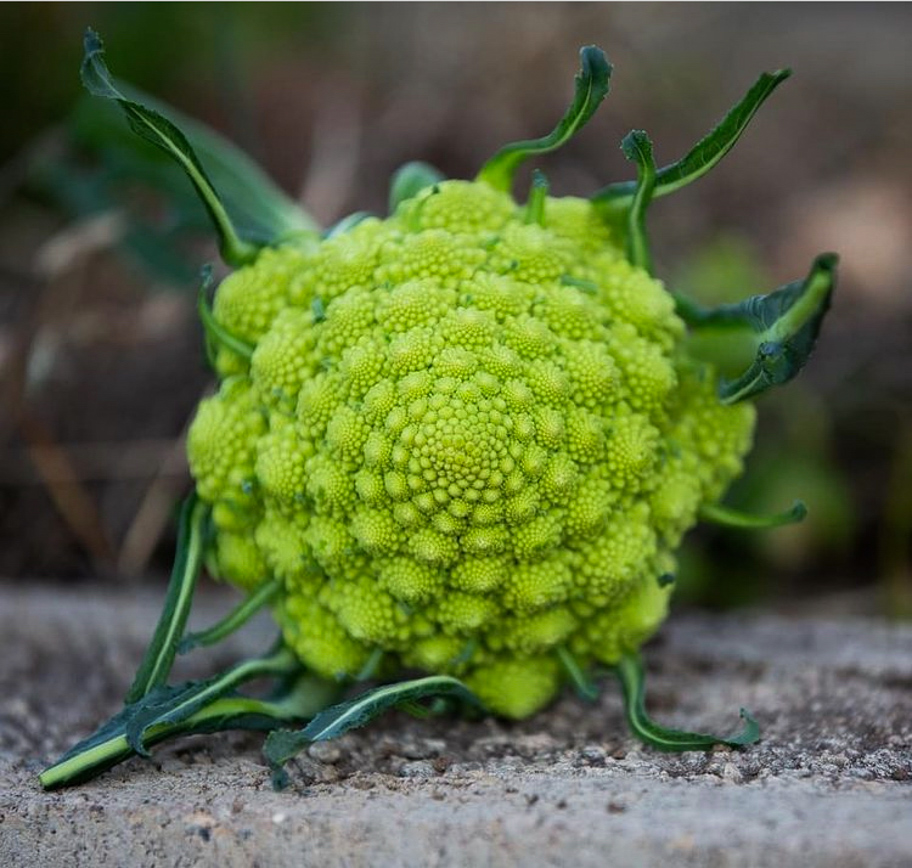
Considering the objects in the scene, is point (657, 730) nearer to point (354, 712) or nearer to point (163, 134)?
point (354, 712)

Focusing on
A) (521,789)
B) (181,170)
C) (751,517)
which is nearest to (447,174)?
(181,170)

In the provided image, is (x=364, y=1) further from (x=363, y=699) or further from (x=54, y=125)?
(x=363, y=699)

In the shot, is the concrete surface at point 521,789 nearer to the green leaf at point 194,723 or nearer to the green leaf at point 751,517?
the green leaf at point 194,723

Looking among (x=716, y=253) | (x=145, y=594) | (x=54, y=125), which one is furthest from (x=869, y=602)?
(x=54, y=125)

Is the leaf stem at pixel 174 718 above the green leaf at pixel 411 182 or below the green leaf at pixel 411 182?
below

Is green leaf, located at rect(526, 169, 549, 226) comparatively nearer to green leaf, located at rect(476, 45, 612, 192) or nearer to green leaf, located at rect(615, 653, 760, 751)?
green leaf, located at rect(476, 45, 612, 192)

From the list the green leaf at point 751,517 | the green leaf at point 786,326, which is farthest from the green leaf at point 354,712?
the green leaf at point 786,326
